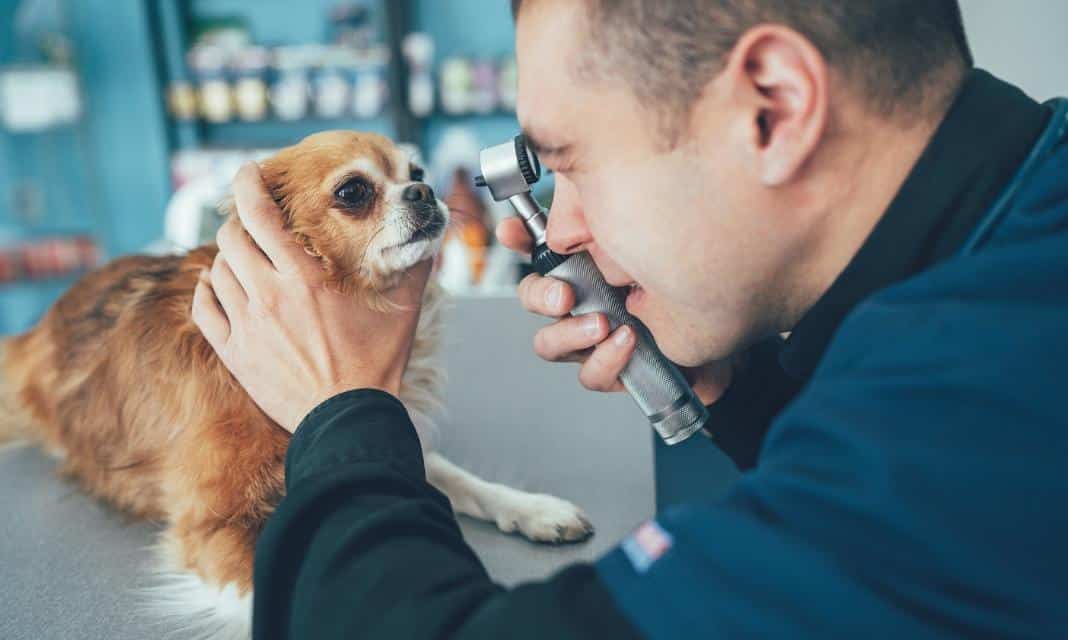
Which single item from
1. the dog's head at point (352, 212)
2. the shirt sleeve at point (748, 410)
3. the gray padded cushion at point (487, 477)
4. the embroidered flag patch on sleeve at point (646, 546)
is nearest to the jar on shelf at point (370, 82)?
the gray padded cushion at point (487, 477)

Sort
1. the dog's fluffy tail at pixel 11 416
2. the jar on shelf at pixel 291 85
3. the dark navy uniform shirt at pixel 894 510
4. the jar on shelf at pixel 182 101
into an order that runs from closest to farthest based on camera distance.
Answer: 1. the dark navy uniform shirt at pixel 894 510
2. the dog's fluffy tail at pixel 11 416
3. the jar on shelf at pixel 291 85
4. the jar on shelf at pixel 182 101

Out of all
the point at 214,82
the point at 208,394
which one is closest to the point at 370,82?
the point at 214,82

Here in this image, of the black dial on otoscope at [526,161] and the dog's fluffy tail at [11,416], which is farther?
the dog's fluffy tail at [11,416]

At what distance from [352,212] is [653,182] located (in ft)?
2.21

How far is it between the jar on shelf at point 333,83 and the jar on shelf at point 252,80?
282 mm

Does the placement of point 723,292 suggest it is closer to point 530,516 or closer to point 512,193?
point 512,193

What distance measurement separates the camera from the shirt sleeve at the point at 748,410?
0.98 m

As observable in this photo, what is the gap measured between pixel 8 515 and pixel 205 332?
384 mm

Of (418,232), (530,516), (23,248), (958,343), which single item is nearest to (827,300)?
(958,343)

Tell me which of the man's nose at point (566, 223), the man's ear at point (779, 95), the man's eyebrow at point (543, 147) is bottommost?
the man's nose at point (566, 223)

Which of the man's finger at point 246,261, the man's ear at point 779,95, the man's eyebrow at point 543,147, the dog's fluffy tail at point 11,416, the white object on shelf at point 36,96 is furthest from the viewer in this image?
the white object on shelf at point 36,96

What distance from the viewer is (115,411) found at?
116 centimetres

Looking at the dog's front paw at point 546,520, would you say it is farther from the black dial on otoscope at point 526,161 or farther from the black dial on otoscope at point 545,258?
the black dial on otoscope at point 526,161

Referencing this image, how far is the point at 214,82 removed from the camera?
4.45 metres
